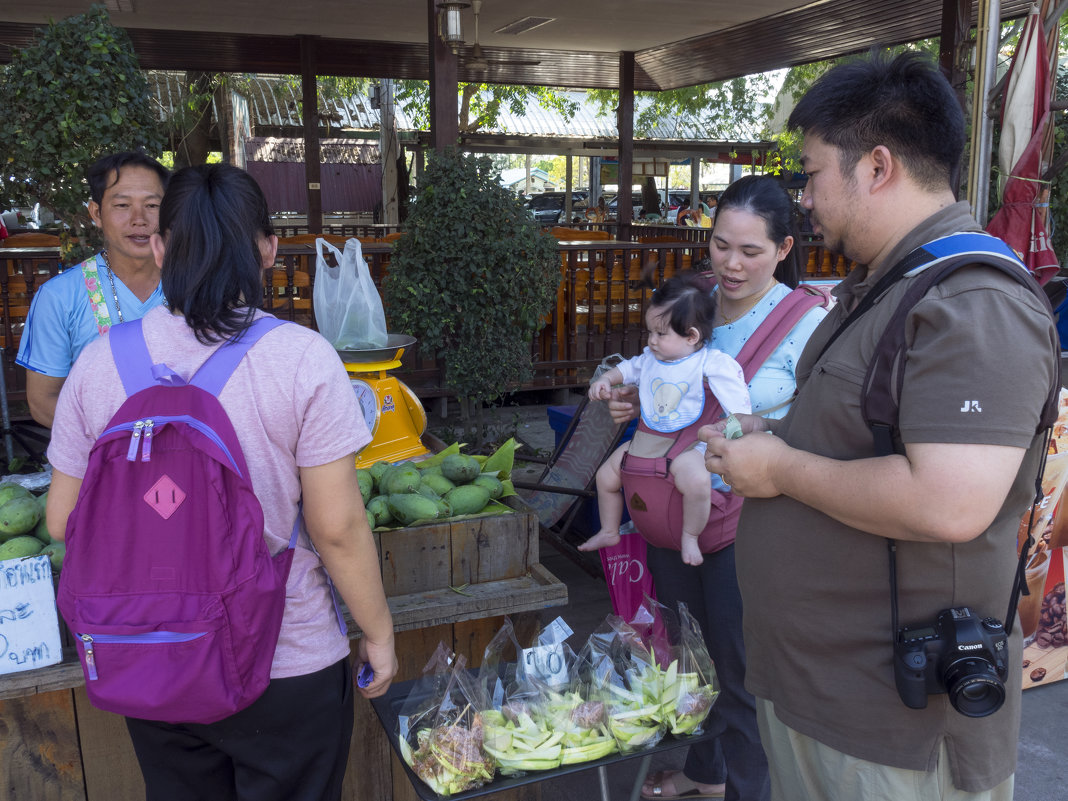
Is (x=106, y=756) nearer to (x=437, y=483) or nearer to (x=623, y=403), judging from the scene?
(x=437, y=483)

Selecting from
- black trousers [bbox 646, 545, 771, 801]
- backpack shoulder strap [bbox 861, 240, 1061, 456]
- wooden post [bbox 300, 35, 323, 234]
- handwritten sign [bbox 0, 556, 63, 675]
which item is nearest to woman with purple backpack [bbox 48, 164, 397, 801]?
handwritten sign [bbox 0, 556, 63, 675]

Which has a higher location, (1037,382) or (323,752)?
(1037,382)

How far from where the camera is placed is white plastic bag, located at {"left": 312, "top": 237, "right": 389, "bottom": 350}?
→ 142 inches

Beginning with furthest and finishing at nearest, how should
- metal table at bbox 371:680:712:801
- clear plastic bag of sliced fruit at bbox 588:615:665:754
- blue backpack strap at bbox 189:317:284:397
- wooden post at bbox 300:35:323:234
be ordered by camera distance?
wooden post at bbox 300:35:323:234
clear plastic bag of sliced fruit at bbox 588:615:665:754
metal table at bbox 371:680:712:801
blue backpack strap at bbox 189:317:284:397

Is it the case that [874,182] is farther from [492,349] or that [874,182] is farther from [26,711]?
[492,349]

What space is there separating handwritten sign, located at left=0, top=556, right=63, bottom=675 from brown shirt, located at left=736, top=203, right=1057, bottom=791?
5.14ft

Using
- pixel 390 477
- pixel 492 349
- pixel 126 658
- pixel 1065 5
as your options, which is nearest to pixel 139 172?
pixel 390 477

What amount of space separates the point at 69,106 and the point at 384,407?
2.57 meters

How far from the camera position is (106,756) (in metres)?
2.18

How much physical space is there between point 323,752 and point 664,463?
1.25 meters

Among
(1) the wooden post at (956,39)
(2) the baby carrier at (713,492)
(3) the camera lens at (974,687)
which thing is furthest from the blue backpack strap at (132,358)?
(1) the wooden post at (956,39)

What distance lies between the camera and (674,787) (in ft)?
9.11

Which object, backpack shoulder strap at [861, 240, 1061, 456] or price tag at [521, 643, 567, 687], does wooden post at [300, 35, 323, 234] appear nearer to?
price tag at [521, 643, 567, 687]

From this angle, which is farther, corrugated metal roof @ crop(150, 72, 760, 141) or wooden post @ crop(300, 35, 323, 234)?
corrugated metal roof @ crop(150, 72, 760, 141)
